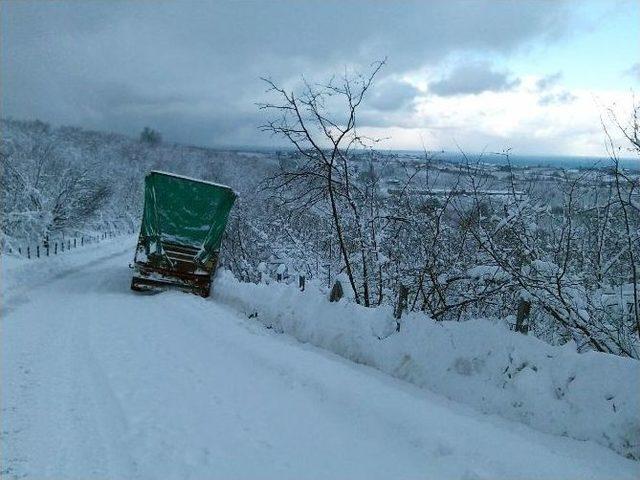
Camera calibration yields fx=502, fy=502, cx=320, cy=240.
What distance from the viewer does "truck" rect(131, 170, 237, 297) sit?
46.8 ft

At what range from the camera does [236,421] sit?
544cm

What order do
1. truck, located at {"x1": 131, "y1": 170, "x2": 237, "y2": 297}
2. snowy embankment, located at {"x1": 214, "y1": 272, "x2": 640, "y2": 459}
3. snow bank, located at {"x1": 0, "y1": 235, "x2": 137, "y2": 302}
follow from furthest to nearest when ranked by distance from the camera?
1. snow bank, located at {"x1": 0, "y1": 235, "x2": 137, "y2": 302}
2. truck, located at {"x1": 131, "y1": 170, "x2": 237, "y2": 297}
3. snowy embankment, located at {"x1": 214, "y1": 272, "x2": 640, "y2": 459}

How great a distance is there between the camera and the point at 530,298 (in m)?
6.47

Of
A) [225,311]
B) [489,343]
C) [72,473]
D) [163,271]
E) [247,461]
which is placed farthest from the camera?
[163,271]

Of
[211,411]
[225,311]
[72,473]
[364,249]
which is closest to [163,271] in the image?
[225,311]

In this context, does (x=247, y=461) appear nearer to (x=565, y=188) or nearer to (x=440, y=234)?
(x=440, y=234)

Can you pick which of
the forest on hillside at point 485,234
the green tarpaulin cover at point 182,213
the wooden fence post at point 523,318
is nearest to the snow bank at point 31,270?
the green tarpaulin cover at point 182,213

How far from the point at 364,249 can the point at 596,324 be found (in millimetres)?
4911

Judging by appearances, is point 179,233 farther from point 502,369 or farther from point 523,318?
point 502,369

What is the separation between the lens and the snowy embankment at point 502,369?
4.87 meters

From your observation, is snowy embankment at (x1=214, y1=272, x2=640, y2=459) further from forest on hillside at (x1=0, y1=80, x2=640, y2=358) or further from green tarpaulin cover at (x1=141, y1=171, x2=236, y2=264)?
green tarpaulin cover at (x1=141, y1=171, x2=236, y2=264)

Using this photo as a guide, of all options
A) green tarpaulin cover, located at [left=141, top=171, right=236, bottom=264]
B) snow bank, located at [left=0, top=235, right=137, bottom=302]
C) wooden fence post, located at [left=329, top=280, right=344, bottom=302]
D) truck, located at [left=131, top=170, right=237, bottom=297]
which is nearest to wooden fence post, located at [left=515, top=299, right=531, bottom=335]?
Result: wooden fence post, located at [left=329, top=280, right=344, bottom=302]

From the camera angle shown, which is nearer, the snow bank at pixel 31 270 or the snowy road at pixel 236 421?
the snowy road at pixel 236 421

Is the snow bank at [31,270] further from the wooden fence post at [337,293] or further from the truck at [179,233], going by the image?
the wooden fence post at [337,293]
